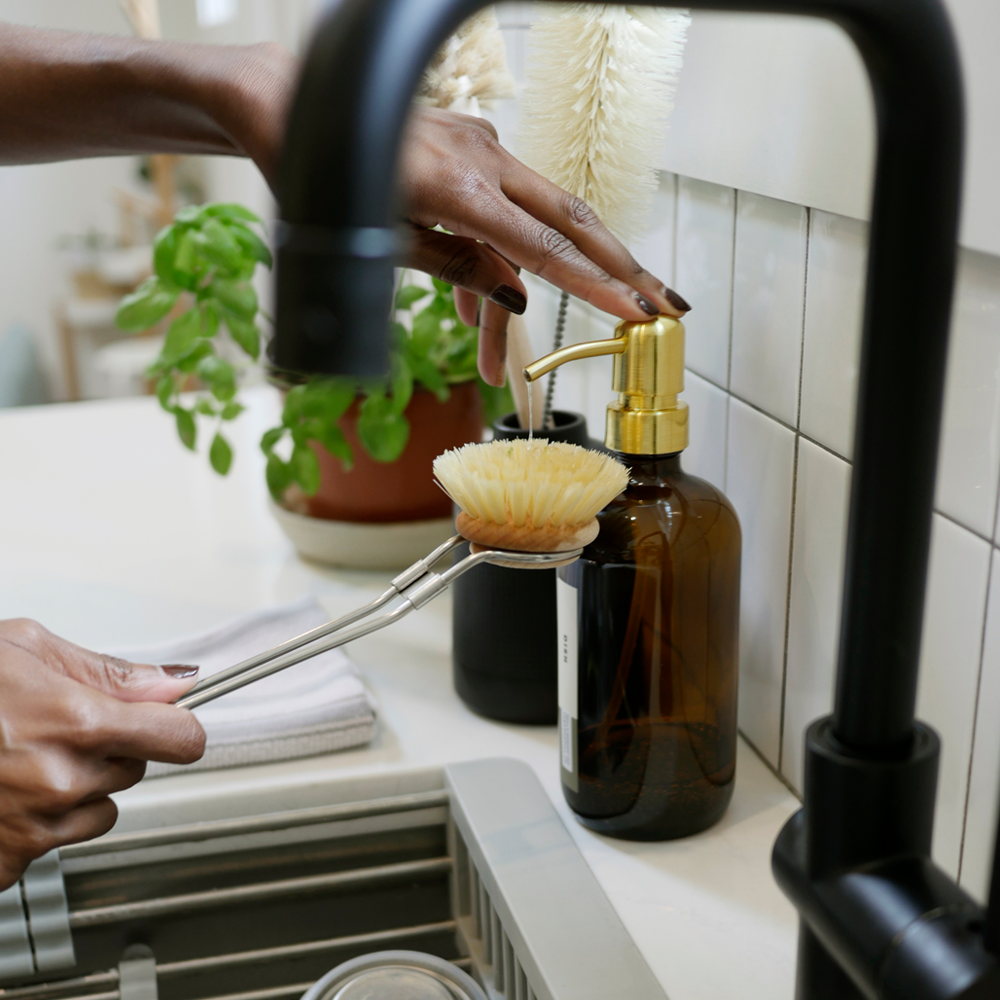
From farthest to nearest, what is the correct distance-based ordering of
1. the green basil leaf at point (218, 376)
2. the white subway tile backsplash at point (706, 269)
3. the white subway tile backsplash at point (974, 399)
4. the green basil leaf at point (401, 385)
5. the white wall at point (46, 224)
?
the white wall at point (46, 224)
the green basil leaf at point (218, 376)
the green basil leaf at point (401, 385)
the white subway tile backsplash at point (706, 269)
the white subway tile backsplash at point (974, 399)

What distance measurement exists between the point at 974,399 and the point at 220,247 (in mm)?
563

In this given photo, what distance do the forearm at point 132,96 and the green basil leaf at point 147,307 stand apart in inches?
6.4

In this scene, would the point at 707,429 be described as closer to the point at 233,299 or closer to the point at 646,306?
the point at 646,306

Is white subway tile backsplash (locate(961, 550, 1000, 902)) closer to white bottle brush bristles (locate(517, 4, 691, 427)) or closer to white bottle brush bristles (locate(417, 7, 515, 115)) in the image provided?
white bottle brush bristles (locate(517, 4, 691, 427))

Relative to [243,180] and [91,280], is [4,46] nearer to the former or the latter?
[243,180]

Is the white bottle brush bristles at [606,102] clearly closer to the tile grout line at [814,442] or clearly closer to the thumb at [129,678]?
the tile grout line at [814,442]

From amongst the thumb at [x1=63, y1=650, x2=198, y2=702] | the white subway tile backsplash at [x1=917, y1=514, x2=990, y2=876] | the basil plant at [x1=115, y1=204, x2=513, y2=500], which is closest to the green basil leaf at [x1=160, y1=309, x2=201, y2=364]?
the basil plant at [x1=115, y1=204, x2=513, y2=500]

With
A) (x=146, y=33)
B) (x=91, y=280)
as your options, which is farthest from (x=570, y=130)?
(x=91, y=280)

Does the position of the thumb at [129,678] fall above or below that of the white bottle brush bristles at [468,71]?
below

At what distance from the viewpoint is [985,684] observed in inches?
17.0

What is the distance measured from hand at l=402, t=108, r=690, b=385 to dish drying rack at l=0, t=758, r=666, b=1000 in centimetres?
27

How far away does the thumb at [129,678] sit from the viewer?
51cm

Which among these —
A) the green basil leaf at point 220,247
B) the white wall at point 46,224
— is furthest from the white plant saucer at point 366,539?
the white wall at point 46,224

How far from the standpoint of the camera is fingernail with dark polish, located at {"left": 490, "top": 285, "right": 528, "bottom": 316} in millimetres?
532
